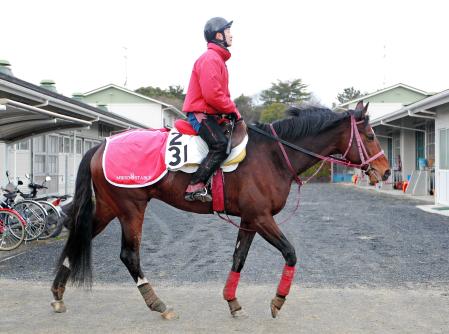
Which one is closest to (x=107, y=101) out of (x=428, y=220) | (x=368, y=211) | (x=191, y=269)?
(x=368, y=211)

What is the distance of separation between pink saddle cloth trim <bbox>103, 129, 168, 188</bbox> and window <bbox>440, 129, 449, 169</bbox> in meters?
13.5

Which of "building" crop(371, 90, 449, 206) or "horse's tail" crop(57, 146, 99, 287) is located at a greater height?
"building" crop(371, 90, 449, 206)

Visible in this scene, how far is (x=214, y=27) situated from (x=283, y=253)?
7.16 ft

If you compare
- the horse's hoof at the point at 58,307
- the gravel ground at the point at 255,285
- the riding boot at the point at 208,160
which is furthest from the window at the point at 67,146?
the riding boot at the point at 208,160

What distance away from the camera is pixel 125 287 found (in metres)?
5.91

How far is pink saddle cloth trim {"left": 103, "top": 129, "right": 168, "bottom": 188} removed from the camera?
16.1ft

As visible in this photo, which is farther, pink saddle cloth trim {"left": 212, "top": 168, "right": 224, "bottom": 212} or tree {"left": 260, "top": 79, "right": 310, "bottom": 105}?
tree {"left": 260, "top": 79, "right": 310, "bottom": 105}

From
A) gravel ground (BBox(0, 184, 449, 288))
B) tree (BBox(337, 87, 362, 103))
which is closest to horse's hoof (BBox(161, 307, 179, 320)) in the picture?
gravel ground (BBox(0, 184, 449, 288))

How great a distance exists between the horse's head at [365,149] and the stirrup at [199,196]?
4.73 feet

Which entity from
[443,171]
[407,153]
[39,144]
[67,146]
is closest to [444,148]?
[443,171]

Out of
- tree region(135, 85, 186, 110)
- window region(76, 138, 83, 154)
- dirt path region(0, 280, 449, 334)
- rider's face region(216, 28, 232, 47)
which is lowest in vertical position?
dirt path region(0, 280, 449, 334)

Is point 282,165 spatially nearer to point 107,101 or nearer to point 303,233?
point 303,233

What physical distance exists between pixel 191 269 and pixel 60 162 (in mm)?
9762

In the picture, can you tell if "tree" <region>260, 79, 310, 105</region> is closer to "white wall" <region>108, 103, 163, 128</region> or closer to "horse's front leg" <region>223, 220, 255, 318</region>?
"white wall" <region>108, 103, 163, 128</region>
